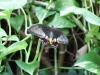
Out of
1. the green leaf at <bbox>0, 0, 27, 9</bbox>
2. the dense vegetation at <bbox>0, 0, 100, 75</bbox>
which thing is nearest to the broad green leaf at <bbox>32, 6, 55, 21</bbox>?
the dense vegetation at <bbox>0, 0, 100, 75</bbox>

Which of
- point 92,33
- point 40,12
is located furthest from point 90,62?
point 40,12

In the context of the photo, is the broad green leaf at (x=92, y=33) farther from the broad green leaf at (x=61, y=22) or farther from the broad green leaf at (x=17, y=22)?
the broad green leaf at (x=17, y=22)

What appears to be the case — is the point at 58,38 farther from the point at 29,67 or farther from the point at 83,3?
the point at 83,3

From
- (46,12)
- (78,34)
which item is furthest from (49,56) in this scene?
(46,12)

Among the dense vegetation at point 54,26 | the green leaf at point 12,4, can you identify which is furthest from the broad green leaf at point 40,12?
the green leaf at point 12,4

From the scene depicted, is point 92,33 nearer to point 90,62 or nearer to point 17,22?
point 90,62

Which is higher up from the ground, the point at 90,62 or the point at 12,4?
the point at 12,4
